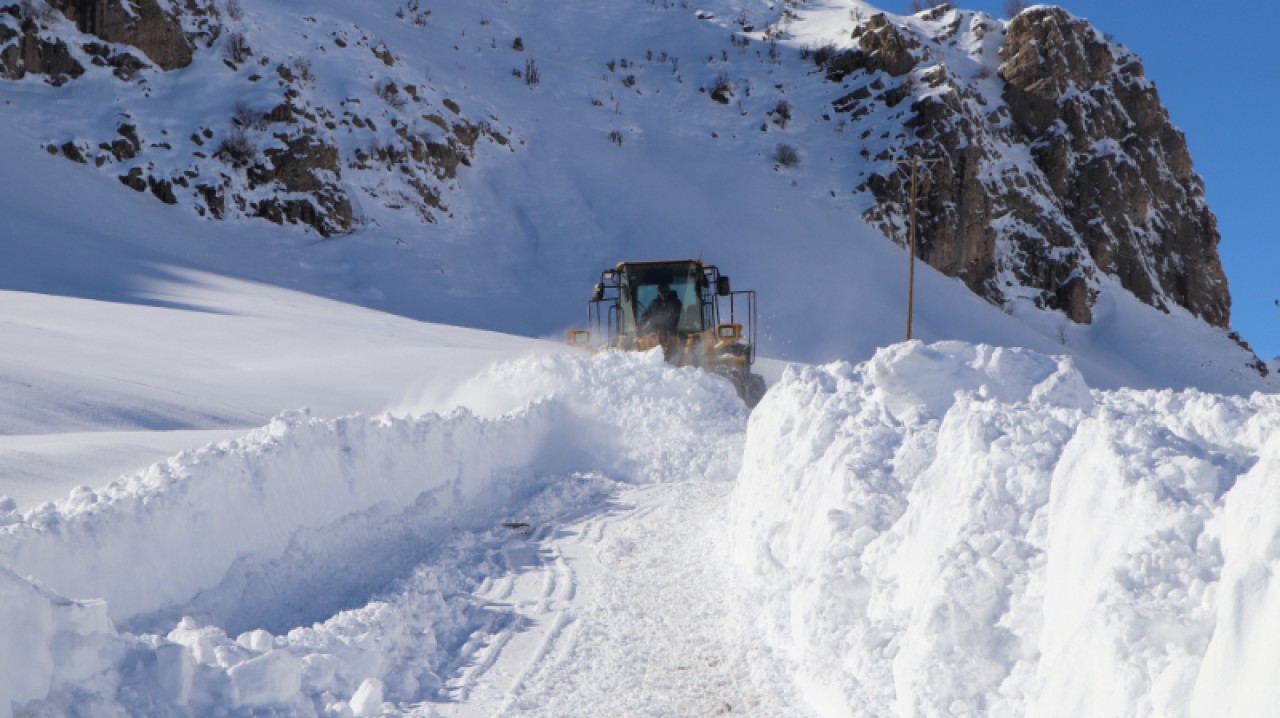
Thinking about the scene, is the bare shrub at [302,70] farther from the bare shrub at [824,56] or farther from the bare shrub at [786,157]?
the bare shrub at [824,56]

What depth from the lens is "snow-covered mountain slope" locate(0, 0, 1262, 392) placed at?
33281mm

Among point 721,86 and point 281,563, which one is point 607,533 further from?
point 721,86

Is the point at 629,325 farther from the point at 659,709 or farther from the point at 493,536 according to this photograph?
the point at 659,709

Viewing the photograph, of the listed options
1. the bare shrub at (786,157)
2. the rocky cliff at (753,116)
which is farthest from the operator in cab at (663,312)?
the bare shrub at (786,157)

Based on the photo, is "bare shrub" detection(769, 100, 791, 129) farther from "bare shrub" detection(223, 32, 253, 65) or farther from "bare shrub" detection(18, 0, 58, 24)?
"bare shrub" detection(18, 0, 58, 24)

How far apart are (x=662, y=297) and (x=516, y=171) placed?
2778 cm

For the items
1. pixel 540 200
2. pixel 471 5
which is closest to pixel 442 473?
pixel 540 200

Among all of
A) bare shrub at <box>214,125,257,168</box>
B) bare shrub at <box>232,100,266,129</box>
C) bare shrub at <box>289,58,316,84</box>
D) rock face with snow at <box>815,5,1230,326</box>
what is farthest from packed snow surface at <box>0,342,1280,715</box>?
rock face with snow at <box>815,5,1230,326</box>

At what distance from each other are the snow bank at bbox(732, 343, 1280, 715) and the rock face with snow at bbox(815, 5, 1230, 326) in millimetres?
40787

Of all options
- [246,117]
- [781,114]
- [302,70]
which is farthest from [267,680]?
[781,114]

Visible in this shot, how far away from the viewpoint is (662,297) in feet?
49.8

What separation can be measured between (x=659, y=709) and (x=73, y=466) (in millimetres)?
5267

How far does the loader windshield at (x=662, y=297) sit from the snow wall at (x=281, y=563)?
4.29m

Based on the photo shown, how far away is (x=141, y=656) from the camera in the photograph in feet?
12.6
